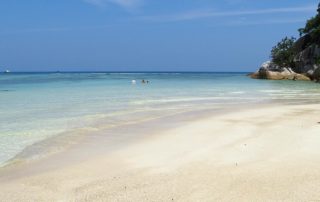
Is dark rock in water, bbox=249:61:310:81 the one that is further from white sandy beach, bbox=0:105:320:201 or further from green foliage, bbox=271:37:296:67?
white sandy beach, bbox=0:105:320:201

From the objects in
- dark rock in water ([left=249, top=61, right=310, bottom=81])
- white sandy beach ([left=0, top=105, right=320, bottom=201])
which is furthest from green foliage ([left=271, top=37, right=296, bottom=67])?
white sandy beach ([left=0, top=105, right=320, bottom=201])

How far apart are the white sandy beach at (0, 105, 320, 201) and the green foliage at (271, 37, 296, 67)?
5833 cm

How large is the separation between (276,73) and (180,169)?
58460 mm

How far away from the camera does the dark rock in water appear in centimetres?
5971

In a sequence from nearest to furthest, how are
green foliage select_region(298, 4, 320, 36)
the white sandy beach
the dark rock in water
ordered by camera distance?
1. the white sandy beach
2. the dark rock in water
3. green foliage select_region(298, 4, 320, 36)

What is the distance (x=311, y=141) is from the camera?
8.88m

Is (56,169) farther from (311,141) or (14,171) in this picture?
(311,141)

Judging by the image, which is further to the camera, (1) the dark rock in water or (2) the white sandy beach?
(1) the dark rock in water

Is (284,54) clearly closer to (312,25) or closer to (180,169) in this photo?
(312,25)

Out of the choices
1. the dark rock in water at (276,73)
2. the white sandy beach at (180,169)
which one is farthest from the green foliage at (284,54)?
the white sandy beach at (180,169)

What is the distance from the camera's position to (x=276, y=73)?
205 feet

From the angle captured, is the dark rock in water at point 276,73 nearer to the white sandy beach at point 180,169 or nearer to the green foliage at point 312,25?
the green foliage at point 312,25

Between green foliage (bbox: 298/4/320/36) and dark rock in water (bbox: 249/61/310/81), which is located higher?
green foliage (bbox: 298/4/320/36)

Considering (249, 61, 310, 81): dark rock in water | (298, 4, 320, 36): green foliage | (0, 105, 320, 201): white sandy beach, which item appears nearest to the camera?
(0, 105, 320, 201): white sandy beach
